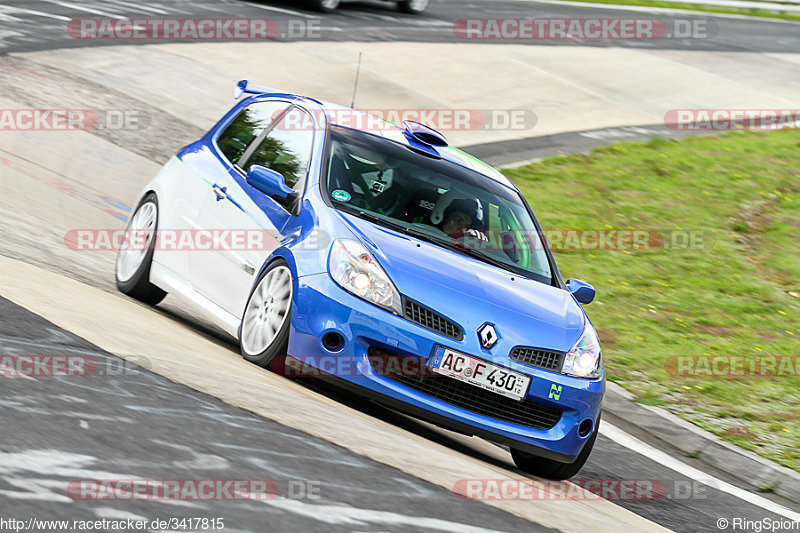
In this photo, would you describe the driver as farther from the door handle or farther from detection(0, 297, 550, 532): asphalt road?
detection(0, 297, 550, 532): asphalt road

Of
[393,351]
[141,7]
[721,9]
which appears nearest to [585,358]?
[393,351]

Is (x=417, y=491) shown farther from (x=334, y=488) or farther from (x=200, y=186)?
(x=200, y=186)

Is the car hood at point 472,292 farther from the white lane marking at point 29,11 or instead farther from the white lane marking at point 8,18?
the white lane marking at point 29,11

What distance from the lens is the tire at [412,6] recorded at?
2854cm

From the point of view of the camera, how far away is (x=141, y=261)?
8234 millimetres

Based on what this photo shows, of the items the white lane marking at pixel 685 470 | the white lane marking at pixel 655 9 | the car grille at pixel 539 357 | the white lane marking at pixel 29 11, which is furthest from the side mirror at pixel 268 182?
the white lane marking at pixel 655 9

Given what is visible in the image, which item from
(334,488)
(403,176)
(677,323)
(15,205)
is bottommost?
(677,323)

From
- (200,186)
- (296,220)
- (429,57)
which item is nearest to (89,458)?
(296,220)

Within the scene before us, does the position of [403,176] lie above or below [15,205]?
above

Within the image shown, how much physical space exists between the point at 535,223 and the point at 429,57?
1531 centimetres

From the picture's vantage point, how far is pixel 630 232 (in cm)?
1361

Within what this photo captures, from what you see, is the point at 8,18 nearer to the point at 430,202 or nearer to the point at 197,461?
the point at 430,202

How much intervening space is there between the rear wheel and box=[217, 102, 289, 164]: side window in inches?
58.6

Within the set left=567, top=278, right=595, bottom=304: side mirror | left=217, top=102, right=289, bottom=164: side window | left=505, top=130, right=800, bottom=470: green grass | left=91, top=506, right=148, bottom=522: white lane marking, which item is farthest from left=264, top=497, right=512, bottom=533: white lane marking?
left=505, top=130, right=800, bottom=470: green grass
